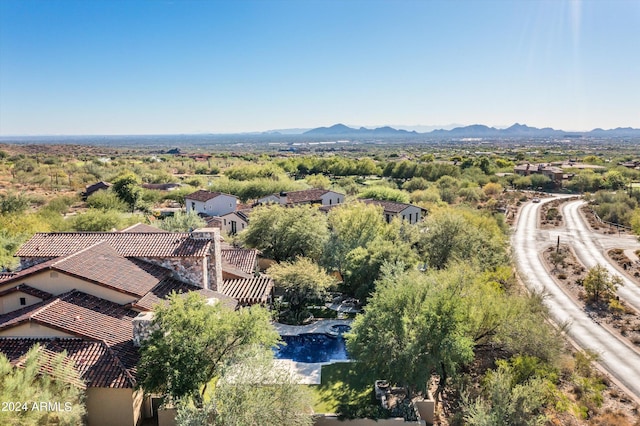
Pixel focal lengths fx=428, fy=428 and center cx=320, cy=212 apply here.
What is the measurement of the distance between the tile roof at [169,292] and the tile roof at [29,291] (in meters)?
3.94

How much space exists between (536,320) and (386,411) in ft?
29.2

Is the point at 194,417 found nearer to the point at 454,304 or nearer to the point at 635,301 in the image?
the point at 454,304

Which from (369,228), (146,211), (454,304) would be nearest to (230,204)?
(146,211)

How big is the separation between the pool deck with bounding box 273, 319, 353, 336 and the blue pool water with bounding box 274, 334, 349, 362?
40 centimetres

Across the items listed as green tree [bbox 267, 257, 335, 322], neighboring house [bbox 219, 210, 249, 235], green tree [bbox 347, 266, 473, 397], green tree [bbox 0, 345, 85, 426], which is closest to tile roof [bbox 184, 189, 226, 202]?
neighboring house [bbox 219, 210, 249, 235]

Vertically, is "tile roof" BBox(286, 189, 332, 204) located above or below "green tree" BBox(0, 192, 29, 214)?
below

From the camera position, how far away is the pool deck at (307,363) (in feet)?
70.2

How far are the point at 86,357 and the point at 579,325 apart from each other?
29.9 metres

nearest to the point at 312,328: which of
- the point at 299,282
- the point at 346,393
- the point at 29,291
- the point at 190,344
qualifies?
the point at 299,282

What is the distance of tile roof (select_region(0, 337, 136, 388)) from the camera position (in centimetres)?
1500

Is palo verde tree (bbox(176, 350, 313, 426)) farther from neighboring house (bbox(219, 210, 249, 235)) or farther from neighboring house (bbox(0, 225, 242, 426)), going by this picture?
neighboring house (bbox(219, 210, 249, 235))

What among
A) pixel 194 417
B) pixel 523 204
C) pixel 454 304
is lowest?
pixel 523 204

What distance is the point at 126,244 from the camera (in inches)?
906

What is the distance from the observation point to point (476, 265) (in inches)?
1182
